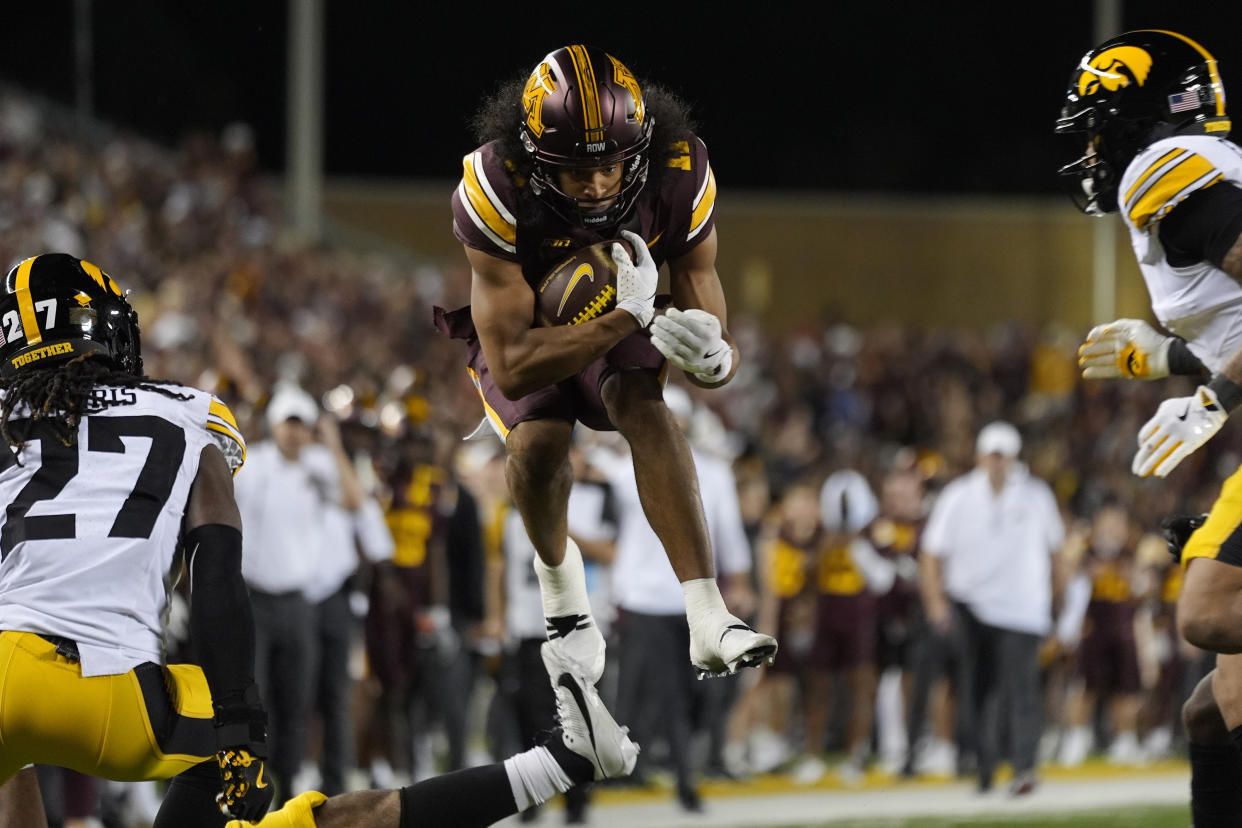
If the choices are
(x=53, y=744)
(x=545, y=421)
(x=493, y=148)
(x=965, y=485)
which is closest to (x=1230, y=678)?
(x=545, y=421)

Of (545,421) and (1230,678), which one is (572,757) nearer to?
(545,421)

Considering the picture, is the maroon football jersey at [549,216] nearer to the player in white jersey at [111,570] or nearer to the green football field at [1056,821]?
the player in white jersey at [111,570]

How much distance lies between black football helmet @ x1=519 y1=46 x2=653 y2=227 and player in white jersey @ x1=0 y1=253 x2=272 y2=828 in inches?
43.3

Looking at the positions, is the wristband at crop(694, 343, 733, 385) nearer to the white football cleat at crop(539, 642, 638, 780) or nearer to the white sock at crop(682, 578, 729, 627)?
the white sock at crop(682, 578, 729, 627)

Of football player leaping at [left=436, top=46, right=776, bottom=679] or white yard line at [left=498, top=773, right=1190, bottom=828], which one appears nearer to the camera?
football player leaping at [left=436, top=46, right=776, bottom=679]

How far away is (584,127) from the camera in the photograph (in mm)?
4559

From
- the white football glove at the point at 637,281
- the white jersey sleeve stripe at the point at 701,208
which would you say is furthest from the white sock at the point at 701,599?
the white jersey sleeve stripe at the point at 701,208

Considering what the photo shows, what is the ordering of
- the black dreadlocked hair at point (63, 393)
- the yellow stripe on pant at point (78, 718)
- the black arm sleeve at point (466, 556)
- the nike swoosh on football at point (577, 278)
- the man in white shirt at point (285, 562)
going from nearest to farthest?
the yellow stripe on pant at point (78, 718), the black dreadlocked hair at point (63, 393), the nike swoosh on football at point (577, 278), the man in white shirt at point (285, 562), the black arm sleeve at point (466, 556)

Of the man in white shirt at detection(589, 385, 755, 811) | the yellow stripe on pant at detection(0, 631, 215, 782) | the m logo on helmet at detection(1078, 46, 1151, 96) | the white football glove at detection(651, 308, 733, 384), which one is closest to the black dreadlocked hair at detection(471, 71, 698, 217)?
the white football glove at detection(651, 308, 733, 384)

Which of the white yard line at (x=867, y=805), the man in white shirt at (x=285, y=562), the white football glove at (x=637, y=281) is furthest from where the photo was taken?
the white yard line at (x=867, y=805)

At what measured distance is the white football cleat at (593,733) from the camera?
486cm

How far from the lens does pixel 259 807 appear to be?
13.7 feet

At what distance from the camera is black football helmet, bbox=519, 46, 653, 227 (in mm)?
4566

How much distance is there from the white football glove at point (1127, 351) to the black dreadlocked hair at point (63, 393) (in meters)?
2.69
